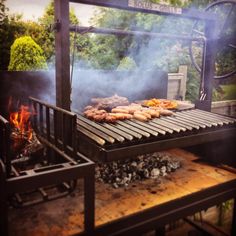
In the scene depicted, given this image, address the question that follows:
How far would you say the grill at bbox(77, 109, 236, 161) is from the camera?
7.97 feet

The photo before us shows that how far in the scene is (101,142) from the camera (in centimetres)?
237

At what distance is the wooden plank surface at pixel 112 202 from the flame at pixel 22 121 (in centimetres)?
101

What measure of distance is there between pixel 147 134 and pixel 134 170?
0.88 metres

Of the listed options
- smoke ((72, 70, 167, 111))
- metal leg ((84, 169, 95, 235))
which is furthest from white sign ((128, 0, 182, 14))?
metal leg ((84, 169, 95, 235))

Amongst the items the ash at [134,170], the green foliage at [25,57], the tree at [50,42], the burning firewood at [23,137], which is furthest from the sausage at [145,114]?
the tree at [50,42]

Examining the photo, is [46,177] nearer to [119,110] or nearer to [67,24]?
[67,24]

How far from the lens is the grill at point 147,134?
7.97 ft

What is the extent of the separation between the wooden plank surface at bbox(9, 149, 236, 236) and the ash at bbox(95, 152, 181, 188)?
94mm

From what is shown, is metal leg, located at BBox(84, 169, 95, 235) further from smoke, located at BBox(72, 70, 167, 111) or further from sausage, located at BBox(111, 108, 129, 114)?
smoke, located at BBox(72, 70, 167, 111)

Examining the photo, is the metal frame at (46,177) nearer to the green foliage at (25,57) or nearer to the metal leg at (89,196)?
the metal leg at (89,196)

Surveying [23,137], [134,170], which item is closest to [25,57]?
[23,137]

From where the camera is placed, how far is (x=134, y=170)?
3324 millimetres

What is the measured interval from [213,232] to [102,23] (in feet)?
34.8

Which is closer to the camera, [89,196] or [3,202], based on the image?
[3,202]
